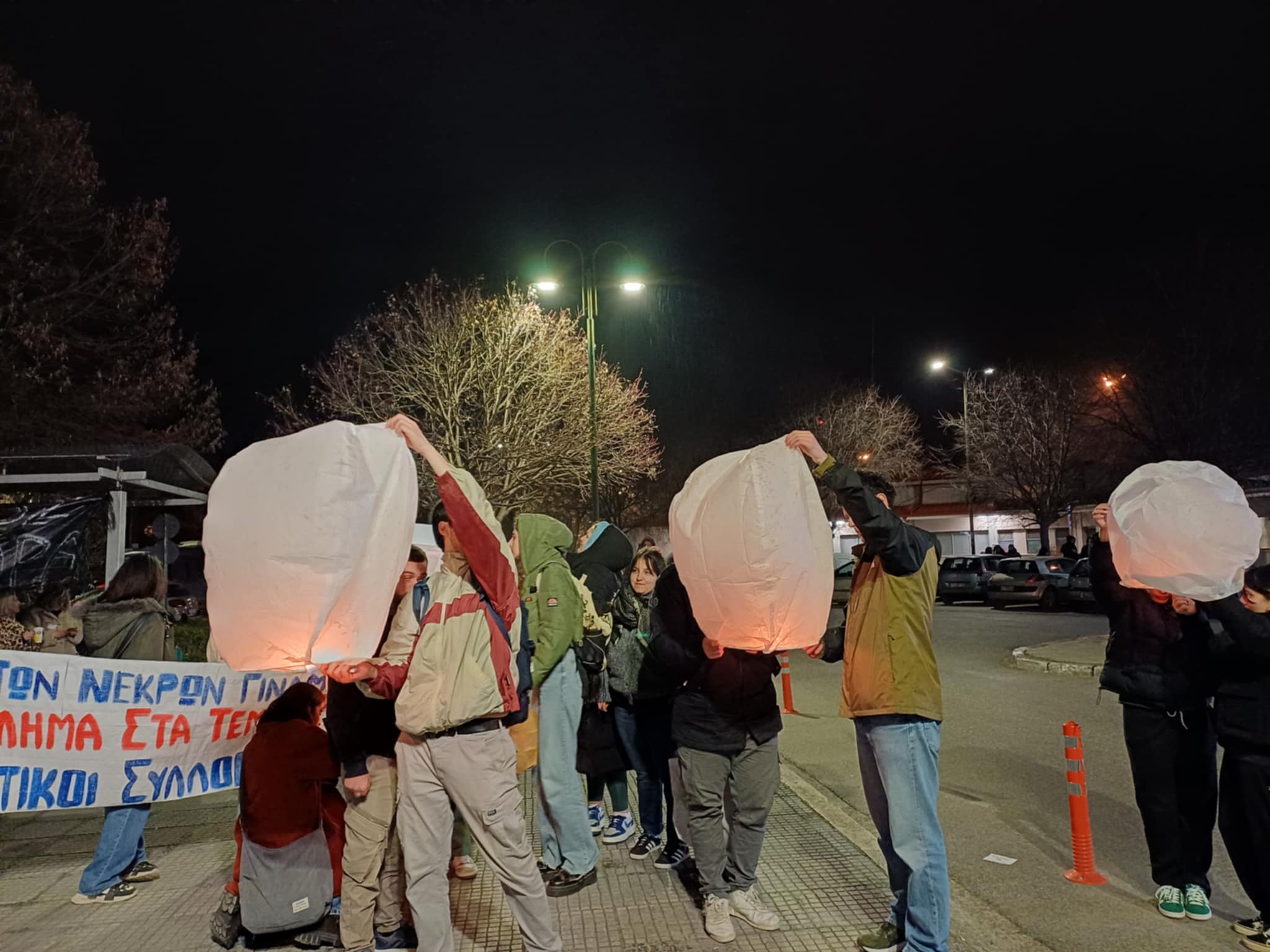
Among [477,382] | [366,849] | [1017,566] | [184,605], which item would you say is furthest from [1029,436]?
[366,849]

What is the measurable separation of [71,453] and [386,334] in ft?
46.1

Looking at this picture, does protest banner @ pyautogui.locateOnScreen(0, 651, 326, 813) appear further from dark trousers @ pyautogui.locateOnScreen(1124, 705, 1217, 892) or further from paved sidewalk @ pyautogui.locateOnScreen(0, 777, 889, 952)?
dark trousers @ pyautogui.locateOnScreen(1124, 705, 1217, 892)

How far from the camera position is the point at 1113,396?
25250 mm

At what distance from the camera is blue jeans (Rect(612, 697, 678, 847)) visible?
4.93 meters

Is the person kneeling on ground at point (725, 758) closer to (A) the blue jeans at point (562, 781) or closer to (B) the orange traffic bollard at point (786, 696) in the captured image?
(A) the blue jeans at point (562, 781)

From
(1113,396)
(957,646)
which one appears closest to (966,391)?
(1113,396)

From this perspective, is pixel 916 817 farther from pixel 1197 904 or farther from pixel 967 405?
pixel 967 405

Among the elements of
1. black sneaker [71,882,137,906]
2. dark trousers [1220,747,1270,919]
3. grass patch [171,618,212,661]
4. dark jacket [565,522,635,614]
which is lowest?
black sneaker [71,882,137,906]

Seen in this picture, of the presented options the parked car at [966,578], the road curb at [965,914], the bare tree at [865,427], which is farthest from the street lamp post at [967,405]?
the road curb at [965,914]

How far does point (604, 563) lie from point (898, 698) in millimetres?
2166

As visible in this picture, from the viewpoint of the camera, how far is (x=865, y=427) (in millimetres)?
38594

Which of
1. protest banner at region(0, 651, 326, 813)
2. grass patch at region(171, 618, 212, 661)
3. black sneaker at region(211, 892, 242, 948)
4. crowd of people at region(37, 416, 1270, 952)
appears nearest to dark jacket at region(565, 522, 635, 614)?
crowd of people at region(37, 416, 1270, 952)

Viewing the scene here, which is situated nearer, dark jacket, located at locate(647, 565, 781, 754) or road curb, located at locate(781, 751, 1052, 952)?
road curb, located at locate(781, 751, 1052, 952)

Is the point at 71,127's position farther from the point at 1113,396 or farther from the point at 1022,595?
the point at 1113,396
